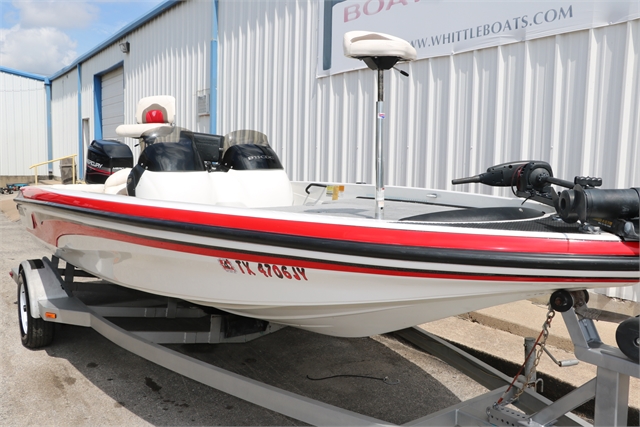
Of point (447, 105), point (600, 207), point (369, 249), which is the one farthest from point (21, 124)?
point (600, 207)

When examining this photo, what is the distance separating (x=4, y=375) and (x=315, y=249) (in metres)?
2.14

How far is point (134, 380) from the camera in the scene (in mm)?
2916

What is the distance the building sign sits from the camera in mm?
3578

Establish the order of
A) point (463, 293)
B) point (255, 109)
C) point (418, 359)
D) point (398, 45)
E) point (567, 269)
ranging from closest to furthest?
point (567, 269) → point (463, 293) → point (398, 45) → point (418, 359) → point (255, 109)

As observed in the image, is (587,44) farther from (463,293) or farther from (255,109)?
(255,109)

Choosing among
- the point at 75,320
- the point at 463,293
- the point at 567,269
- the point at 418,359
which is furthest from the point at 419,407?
the point at 75,320

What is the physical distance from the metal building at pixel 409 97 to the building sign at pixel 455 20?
0.07 meters

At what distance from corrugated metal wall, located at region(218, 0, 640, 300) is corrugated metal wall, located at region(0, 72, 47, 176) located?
12577mm

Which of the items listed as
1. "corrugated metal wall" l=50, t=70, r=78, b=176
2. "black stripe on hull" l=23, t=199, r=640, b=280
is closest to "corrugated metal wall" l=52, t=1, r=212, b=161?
"corrugated metal wall" l=50, t=70, r=78, b=176

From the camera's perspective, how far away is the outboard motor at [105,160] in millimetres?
4578

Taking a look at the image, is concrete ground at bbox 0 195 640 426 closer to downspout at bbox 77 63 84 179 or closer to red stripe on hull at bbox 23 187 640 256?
red stripe on hull at bbox 23 187 640 256

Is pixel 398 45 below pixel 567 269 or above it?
above

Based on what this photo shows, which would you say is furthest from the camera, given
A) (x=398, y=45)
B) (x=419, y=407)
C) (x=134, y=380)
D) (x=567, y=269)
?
(x=134, y=380)

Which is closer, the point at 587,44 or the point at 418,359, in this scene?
the point at 418,359
